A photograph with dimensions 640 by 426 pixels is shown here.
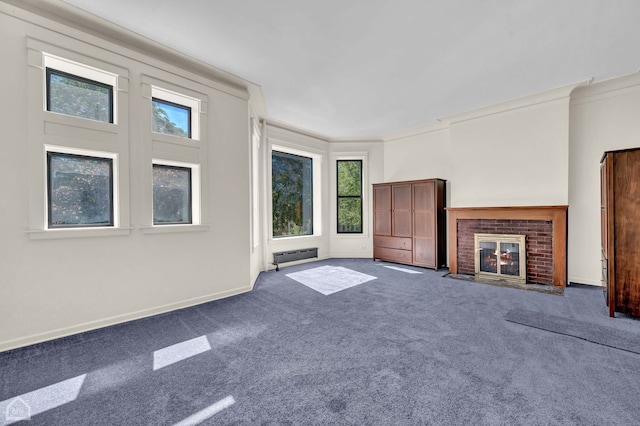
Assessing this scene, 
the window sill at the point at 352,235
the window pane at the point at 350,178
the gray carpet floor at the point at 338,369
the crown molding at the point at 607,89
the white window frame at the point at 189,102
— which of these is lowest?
the gray carpet floor at the point at 338,369

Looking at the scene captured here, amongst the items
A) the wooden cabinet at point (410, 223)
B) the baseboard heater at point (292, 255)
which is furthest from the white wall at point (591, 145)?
the baseboard heater at point (292, 255)

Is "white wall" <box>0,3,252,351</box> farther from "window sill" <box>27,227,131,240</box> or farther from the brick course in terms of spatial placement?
the brick course

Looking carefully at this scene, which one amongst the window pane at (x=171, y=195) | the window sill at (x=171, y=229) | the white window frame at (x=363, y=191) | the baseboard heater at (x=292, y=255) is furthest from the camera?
the white window frame at (x=363, y=191)

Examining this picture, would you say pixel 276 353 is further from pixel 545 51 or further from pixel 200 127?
pixel 545 51

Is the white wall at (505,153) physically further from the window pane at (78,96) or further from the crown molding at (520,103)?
the window pane at (78,96)

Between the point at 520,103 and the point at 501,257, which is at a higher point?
the point at 520,103

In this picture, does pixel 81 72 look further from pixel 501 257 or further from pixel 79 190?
pixel 501 257

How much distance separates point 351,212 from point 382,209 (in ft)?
3.11

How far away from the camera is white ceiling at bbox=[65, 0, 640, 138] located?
2.50 meters

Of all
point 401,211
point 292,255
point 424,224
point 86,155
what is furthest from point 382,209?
point 86,155

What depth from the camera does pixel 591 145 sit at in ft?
13.8

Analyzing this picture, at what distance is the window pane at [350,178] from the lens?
23.1 feet

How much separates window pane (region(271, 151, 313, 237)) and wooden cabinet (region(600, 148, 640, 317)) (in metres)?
5.16

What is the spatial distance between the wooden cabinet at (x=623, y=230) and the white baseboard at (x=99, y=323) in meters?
4.78
